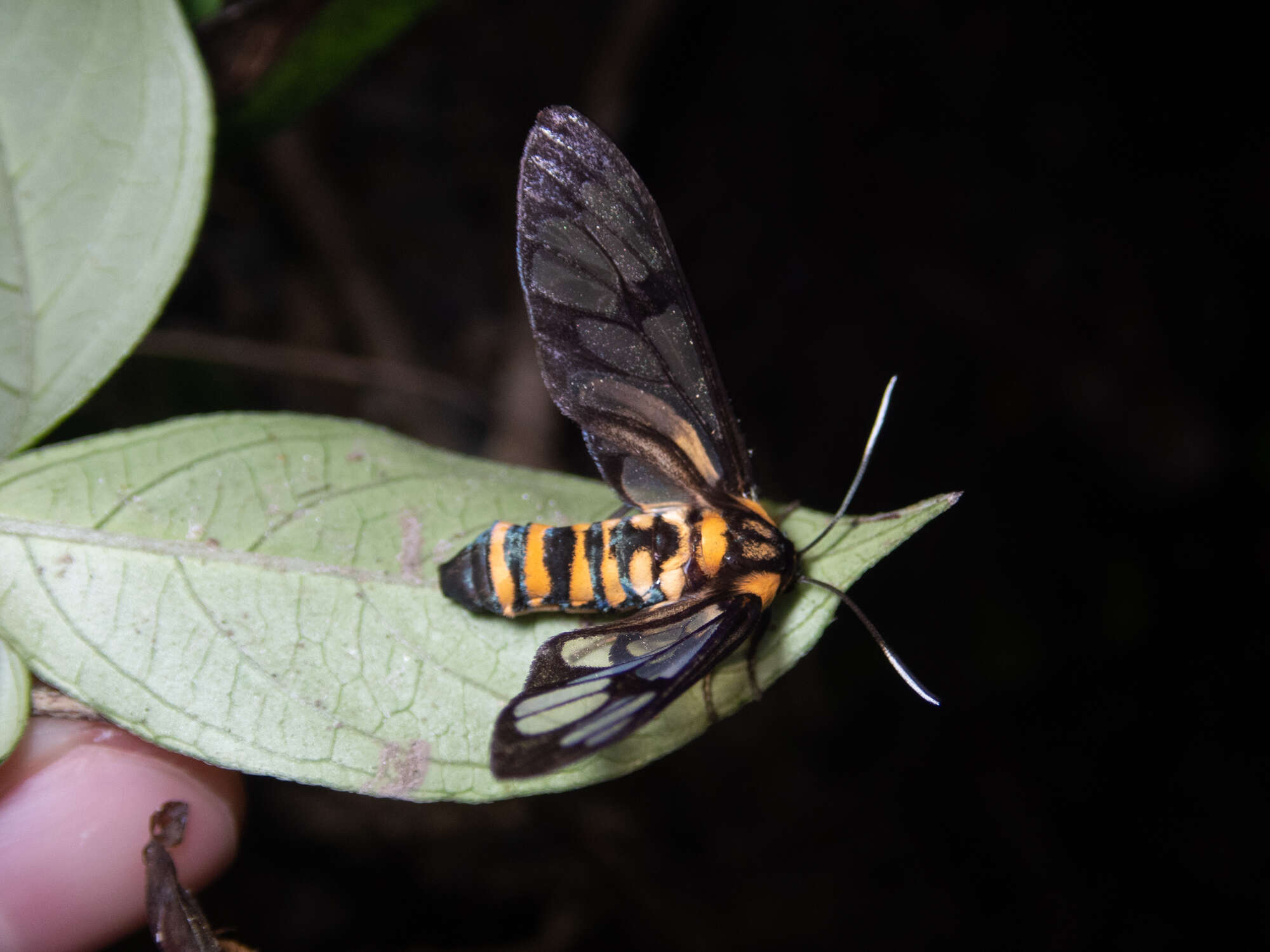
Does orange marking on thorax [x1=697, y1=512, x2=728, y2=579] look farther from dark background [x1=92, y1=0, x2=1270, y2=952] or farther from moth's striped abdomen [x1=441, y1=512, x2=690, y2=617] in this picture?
dark background [x1=92, y1=0, x2=1270, y2=952]

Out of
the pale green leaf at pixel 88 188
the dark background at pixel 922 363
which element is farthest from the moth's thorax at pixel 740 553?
the dark background at pixel 922 363

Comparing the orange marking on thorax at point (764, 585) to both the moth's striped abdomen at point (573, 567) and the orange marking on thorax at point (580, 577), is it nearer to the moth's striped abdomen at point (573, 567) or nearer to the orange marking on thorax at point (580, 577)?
the moth's striped abdomen at point (573, 567)

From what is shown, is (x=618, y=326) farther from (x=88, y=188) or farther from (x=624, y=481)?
(x=88, y=188)

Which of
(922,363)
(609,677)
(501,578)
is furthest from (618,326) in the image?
(922,363)

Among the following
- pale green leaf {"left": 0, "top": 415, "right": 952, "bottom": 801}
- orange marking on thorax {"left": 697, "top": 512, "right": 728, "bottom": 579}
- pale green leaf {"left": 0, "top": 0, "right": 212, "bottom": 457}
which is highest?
pale green leaf {"left": 0, "top": 0, "right": 212, "bottom": 457}

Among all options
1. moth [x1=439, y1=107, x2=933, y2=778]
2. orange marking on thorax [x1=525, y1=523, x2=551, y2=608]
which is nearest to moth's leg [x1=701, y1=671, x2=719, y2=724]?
moth [x1=439, y1=107, x2=933, y2=778]

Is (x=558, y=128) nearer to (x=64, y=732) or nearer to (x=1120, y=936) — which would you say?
(x=64, y=732)

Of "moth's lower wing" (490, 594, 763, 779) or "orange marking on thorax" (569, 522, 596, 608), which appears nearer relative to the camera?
"moth's lower wing" (490, 594, 763, 779)

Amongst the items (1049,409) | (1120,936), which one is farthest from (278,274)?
(1120,936)
